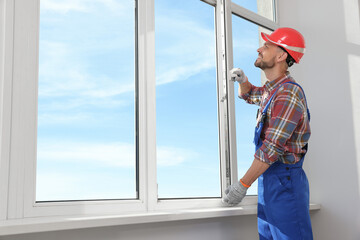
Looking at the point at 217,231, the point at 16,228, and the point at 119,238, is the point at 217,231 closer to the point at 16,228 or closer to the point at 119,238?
the point at 119,238

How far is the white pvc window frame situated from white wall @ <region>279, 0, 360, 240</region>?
45.7 inches

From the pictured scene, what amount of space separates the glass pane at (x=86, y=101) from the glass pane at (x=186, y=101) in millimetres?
202

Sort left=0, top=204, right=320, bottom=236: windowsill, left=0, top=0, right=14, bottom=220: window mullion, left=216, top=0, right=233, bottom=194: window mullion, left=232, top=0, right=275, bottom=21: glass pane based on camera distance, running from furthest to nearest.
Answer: left=232, top=0, right=275, bottom=21: glass pane < left=216, top=0, right=233, bottom=194: window mullion < left=0, top=0, right=14, bottom=220: window mullion < left=0, top=204, right=320, bottom=236: windowsill

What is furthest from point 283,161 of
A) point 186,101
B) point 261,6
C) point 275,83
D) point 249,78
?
point 261,6

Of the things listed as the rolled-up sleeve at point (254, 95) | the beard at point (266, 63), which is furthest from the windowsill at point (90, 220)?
the beard at point (266, 63)

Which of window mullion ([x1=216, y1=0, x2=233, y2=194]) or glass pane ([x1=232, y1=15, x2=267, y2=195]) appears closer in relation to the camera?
window mullion ([x1=216, y1=0, x2=233, y2=194])

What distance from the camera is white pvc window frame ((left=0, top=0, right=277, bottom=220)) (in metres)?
1.61

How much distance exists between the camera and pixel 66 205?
177 centimetres

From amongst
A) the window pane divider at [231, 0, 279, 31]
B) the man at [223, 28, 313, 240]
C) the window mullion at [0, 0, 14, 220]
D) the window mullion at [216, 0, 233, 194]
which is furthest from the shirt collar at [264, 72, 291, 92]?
the window mullion at [0, 0, 14, 220]

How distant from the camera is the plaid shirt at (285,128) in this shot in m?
1.90

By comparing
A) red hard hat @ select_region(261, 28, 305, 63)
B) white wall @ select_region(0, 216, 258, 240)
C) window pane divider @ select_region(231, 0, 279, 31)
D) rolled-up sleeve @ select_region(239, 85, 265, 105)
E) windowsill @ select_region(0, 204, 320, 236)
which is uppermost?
window pane divider @ select_region(231, 0, 279, 31)

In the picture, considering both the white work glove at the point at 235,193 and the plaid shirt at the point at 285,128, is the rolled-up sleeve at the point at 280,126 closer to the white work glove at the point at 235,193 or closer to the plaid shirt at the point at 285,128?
the plaid shirt at the point at 285,128

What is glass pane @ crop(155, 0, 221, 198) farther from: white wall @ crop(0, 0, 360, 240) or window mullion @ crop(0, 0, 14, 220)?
window mullion @ crop(0, 0, 14, 220)

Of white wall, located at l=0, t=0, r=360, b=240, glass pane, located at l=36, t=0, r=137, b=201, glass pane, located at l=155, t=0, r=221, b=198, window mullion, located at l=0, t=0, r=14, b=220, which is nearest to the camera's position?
window mullion, located at l=0, t=0, r=14, b=220
